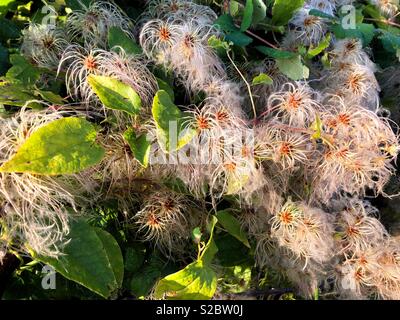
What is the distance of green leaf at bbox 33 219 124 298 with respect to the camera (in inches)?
29.1

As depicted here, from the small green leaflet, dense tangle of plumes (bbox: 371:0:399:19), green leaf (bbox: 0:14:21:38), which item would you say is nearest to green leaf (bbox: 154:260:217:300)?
the small green leaflet

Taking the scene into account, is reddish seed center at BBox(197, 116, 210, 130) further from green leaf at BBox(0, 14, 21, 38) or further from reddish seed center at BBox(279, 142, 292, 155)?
green leaf at BBox(0, 14, 21, 38)

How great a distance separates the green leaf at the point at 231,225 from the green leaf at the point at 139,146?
0.64ft

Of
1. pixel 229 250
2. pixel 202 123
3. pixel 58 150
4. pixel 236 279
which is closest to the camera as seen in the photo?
pixel 58 150

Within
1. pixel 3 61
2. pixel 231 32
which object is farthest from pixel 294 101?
pixel 3 61

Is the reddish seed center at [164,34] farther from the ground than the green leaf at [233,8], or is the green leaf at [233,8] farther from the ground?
the green leaf at [233,8]

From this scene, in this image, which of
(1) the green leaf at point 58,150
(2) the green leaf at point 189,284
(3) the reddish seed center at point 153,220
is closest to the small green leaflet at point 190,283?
(2) the green leaf at point 189,284

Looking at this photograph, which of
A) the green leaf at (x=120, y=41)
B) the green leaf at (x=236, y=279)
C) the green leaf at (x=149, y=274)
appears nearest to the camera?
the green leaf at (x=120, y=41)

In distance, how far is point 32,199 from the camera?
68 cm

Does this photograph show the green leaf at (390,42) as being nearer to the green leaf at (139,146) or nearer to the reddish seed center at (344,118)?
the reddish seed center at (344,118)

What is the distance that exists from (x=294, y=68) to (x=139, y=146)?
30cm

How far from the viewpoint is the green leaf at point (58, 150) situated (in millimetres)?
638

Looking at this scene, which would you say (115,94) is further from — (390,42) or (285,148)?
(390,42)

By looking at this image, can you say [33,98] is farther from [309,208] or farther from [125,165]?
[309,208]
